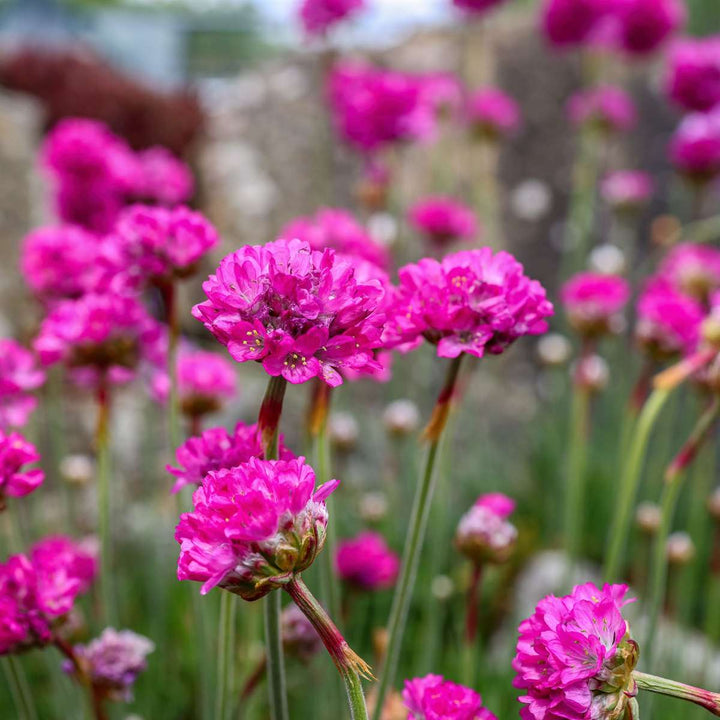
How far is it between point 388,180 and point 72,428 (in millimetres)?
1212

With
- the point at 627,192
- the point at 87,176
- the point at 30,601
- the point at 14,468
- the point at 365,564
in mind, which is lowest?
the point at 365,564

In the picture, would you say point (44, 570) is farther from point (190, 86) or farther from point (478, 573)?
point (190, 86)

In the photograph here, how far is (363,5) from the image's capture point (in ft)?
6.46

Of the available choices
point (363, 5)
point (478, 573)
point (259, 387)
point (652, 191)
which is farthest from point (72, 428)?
point (652, 191)

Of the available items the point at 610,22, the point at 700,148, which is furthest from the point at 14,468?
the point at 610,22

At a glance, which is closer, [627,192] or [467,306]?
[467,306]

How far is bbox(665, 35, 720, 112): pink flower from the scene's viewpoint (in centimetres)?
176

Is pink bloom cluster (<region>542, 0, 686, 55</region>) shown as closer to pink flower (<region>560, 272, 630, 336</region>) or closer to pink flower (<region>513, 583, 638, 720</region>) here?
pink flower (<region>560, 272, 630, 336</region>)

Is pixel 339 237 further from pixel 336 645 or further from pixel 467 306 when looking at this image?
pixel 336 645

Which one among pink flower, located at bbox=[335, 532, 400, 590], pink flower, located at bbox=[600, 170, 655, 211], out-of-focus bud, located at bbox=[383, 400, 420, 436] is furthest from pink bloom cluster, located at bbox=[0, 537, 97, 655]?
pink flower, located at bbox=[600, 170, 655, 211]

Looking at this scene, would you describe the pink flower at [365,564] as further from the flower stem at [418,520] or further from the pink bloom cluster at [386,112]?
the pink bloom cluster at [386,112]

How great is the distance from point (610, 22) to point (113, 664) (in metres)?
1.82

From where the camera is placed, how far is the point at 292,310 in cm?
46

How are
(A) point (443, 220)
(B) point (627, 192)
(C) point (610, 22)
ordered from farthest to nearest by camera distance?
(B) point (627, 192) → (C) point (610, 22) → (A) point (443, 220)
